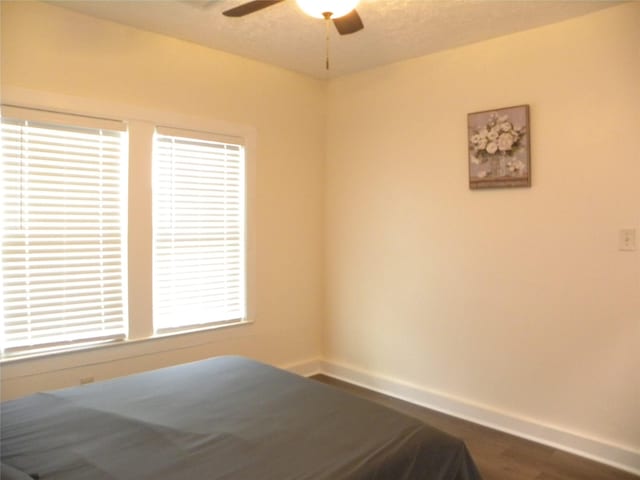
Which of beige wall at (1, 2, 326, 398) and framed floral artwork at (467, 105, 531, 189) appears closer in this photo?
beige wall at (1, 2, 326, 398)

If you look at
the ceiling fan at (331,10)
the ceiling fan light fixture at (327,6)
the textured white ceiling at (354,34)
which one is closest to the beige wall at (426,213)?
the textured white ceiling at (354,34)

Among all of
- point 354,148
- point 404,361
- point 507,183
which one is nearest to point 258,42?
point 354,148

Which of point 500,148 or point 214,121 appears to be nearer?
point 500,148

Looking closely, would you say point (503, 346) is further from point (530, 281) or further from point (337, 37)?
point (337, 37)

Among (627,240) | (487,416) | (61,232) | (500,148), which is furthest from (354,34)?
(487,416)

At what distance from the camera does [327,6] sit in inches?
75.4

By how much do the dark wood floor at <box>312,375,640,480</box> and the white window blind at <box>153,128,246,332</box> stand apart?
182 centimetres

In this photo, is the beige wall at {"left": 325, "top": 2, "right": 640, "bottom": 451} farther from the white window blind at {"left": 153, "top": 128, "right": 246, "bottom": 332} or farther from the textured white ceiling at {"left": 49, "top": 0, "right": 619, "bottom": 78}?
the white window blind at {"left": 153, "top": 128, "right": 246, "bottom": 332}

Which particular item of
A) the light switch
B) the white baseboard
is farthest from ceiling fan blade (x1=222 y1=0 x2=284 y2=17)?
the white baseboard

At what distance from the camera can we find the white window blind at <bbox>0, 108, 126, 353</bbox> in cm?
258

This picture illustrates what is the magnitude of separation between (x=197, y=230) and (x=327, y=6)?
1.92 metres

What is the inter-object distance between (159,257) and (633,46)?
3111mm

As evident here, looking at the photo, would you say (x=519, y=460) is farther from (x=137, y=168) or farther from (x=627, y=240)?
(x=137, y=168)

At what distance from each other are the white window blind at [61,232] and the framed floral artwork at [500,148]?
232 centimetres
